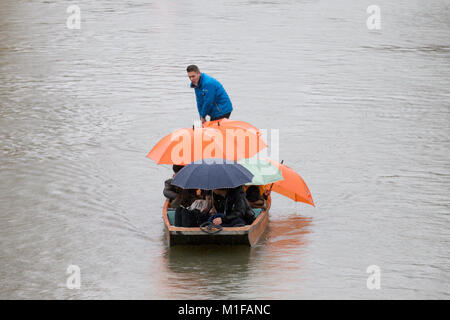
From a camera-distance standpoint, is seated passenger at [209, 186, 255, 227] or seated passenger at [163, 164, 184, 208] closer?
seated passenger at [209, 186, 255, 227]

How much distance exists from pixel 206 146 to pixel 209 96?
159 centimetres

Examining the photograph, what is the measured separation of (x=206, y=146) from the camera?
1164 cm

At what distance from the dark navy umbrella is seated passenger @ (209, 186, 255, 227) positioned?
0.23 m

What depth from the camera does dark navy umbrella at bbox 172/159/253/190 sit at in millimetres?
10555

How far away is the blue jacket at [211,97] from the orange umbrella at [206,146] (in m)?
1.16

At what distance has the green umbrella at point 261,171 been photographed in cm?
1141

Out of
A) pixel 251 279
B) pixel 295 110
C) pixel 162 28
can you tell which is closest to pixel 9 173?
pixel 251 279

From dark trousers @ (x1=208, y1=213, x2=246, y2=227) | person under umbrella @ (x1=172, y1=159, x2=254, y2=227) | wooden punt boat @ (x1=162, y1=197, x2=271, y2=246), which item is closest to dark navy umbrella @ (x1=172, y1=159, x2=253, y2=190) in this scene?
person under umbrella @ (x1=172, y1=159, x2=254, y2=227)

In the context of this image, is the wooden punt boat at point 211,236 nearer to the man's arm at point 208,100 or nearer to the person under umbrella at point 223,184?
the person under umbrella at point 223,184

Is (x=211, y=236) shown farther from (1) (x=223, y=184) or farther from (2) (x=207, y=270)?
(1) (x=223, y=184)

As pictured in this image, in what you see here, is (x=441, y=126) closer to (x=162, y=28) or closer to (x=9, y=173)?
(x=9, y=173)

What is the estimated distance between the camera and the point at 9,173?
14945 mm

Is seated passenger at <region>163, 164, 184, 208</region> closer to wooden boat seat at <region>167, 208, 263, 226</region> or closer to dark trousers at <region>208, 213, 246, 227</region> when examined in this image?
wooden boat seat at <region>167, 208, 263, 226</region>

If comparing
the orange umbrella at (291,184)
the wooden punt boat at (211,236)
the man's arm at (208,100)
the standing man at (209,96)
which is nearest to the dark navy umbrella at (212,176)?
the wooden punt boat at (211,236)
